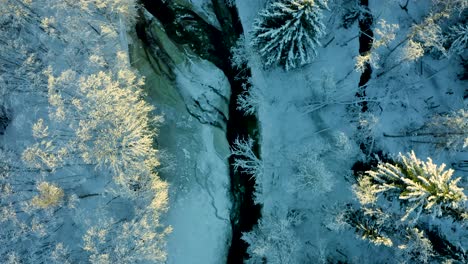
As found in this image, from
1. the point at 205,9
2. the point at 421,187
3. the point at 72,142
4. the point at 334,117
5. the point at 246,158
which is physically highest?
the point at 205,9

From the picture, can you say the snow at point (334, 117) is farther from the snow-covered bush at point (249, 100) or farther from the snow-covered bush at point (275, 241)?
the snow-covered bush at point (249, 100)

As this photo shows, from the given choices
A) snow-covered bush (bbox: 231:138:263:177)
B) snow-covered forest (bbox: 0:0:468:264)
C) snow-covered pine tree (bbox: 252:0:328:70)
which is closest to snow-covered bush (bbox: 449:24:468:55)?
snow-covered forest (bbox: 0:0:468:264)

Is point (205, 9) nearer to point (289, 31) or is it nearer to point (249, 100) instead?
point (249, 100)

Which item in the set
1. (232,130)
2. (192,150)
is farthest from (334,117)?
(192,150)

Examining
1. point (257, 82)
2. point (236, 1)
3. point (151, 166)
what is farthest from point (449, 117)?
point (151, 166)

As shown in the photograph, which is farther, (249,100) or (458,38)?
(249,100)
